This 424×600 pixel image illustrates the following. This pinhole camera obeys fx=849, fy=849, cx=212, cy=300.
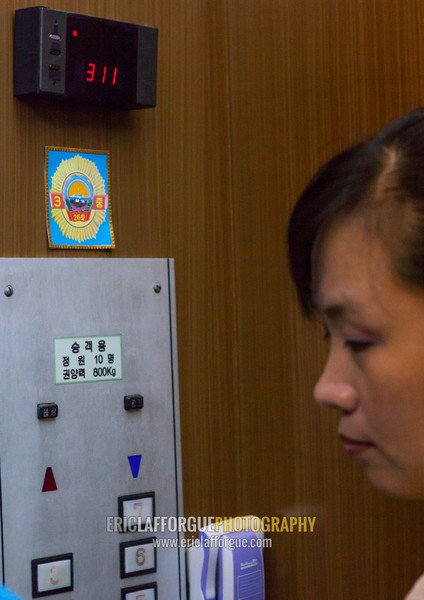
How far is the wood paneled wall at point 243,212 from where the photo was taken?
5.24 feet

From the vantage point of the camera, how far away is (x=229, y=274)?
1838 mm

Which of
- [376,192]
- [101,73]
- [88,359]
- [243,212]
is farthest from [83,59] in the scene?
[376,192]

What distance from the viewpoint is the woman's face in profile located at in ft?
2.50

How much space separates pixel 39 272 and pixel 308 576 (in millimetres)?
818

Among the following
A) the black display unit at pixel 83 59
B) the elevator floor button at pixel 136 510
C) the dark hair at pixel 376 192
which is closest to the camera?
the dark hair at pixel 376 192

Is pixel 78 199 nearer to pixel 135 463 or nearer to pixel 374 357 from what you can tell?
pixel 135 463

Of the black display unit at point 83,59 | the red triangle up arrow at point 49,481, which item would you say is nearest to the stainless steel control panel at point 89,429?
the red triangle up arrow at point 49,481

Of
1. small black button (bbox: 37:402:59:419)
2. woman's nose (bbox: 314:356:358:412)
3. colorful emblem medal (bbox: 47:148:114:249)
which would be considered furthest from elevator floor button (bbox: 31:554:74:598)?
woman's nose (bbox: 314:356:358:412)

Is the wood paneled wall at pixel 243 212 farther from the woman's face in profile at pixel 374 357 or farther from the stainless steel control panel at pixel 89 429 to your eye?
the woman's face in profile at pixel 374 357

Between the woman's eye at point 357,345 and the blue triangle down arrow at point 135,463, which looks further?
the blue triangle down arrow at point 135,463

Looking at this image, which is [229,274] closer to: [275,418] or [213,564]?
[275,418]

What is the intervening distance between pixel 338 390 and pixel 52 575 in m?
1.00

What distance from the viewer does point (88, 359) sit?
1659mm

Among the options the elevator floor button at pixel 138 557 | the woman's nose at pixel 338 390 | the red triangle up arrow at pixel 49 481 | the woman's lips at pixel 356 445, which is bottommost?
the elevator floor button at pixel 138 557
